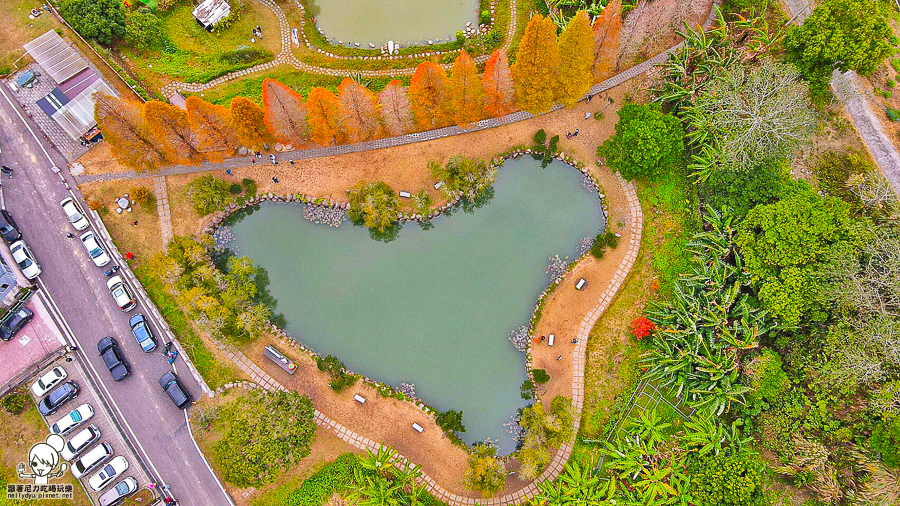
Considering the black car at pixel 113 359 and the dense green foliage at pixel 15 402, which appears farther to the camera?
the black car at pixel 113 359

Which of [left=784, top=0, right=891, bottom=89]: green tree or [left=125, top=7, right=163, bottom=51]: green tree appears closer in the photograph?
[left=784, top=0, right=891, bottom=89]: green tree

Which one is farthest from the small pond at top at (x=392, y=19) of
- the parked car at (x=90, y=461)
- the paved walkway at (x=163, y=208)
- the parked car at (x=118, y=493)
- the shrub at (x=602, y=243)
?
the parked car at (x=118, y=493)

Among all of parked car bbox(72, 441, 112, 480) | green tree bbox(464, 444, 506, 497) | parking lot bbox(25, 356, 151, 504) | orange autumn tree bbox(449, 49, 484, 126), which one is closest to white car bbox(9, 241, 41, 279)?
parking lot bbox(25, 356, 151, 504)

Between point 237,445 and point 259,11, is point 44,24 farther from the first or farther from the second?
point 237,445

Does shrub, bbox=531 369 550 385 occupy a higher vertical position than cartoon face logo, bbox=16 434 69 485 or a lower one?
lower

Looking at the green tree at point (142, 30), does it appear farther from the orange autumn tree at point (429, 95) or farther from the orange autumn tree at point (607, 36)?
the orange autumn tree at point (607, 36)

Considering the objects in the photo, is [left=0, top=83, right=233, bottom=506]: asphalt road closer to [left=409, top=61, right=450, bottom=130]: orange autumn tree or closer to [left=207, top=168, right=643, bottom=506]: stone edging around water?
[left=207, top=168, right=643, bottom=506]: stone edging around water

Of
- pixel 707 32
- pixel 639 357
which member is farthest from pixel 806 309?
pixel 707 32
